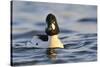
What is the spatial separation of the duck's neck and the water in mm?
41

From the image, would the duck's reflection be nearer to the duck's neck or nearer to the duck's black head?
the duck's neck

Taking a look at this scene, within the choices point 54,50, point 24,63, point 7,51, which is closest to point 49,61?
point 54,50

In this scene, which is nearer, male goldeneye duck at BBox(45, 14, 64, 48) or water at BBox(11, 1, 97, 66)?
water at BBox(11, 1, 97, 66)

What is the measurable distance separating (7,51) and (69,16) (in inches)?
30.3

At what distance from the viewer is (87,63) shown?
2.49m

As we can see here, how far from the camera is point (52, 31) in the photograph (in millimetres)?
2336

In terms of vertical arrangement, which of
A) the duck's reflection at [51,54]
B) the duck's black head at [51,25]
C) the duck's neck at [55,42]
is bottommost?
the duck's reflection at [51,54]

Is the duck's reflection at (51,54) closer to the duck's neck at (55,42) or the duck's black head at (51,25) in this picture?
the duck's neck at (55,42)

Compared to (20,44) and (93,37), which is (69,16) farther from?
(20,44)

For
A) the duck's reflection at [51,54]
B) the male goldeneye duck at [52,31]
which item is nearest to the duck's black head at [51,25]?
the male goldeneye duck at [52,31]

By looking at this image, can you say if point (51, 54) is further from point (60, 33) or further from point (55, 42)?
point (60, 33)

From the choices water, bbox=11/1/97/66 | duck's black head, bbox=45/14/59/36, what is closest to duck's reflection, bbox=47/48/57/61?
water, bbox=11/1/97/66

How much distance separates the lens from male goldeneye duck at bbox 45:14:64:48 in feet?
7.61

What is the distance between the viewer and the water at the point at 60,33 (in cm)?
220
